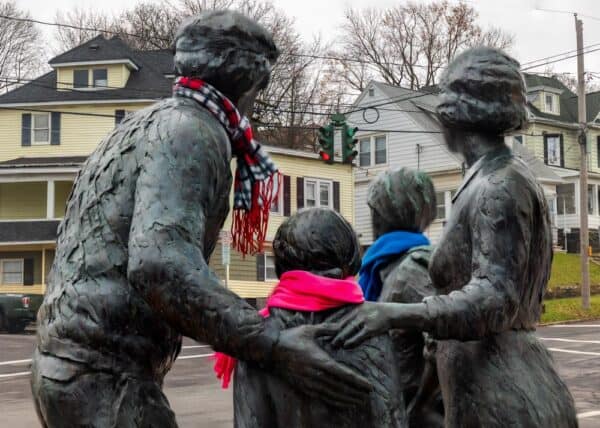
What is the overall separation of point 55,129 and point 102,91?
2.46 meters

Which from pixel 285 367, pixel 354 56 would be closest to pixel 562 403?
pixel 285 367

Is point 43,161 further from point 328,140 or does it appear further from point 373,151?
point 328,140

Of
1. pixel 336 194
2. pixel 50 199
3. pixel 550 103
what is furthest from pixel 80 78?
pixel 550 103

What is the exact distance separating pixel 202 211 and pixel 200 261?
15 cm

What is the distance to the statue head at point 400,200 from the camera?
14.5 feet

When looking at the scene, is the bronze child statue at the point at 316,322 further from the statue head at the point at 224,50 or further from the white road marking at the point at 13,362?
the white road marking at the point at 13,362

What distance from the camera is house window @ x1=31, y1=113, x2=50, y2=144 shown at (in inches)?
1516

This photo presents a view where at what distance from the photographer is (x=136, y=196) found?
98.7 inches

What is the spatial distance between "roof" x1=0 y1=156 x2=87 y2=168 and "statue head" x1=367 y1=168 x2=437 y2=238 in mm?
33762

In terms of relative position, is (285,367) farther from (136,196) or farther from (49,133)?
(49,133)

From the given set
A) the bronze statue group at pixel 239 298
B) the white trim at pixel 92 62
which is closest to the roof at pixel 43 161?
the white trim at pixel 92 62

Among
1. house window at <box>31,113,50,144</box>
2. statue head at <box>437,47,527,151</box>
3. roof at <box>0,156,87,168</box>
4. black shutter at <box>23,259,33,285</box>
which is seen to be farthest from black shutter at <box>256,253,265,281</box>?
statue head at <box>437,47,527,151</box>

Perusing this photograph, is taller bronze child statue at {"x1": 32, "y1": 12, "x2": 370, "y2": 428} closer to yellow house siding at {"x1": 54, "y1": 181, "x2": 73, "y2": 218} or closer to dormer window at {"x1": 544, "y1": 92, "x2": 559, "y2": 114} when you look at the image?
yellow house siding at {"x1": 54, "y1": 181, "x2": 73, "y2": 218}

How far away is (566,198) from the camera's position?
52938 mm
